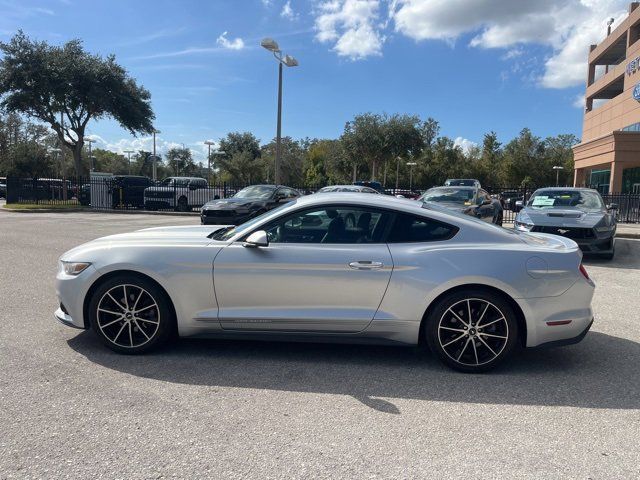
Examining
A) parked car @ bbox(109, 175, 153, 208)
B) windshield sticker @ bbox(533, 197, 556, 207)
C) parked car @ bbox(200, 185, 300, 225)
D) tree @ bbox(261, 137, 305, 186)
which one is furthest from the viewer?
tree @ bbox(261, 137, 305, 186)

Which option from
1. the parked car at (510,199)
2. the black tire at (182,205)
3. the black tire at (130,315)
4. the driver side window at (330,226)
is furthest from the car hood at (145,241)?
the black tire at (182,205)

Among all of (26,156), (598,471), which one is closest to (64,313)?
(598,471)

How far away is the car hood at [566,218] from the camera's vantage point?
31.5ft

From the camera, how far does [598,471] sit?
8.96ft

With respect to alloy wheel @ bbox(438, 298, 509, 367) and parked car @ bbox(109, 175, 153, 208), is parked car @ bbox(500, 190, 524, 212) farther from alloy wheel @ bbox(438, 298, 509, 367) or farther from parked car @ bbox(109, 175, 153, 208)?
parked car @ bbox(109, 175, 153, 208)

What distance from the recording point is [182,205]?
25.8 meters

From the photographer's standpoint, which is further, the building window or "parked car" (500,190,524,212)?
the building window

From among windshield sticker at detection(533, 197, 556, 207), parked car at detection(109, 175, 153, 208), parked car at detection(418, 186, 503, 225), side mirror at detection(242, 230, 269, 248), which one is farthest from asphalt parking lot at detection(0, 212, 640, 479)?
parked car at detection(109, 175, 153, 208)

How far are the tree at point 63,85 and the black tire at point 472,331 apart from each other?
3003cm

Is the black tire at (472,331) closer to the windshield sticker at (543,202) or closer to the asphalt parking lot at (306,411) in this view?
the asphalt parking lot at (306,411)

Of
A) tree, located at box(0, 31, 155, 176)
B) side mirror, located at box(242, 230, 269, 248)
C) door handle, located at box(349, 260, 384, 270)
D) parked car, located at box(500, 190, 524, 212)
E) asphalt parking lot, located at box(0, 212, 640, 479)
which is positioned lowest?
asphalt parking lot, located at box(0, 212, 640, 479)

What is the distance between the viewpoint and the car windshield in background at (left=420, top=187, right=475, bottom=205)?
1296 cm

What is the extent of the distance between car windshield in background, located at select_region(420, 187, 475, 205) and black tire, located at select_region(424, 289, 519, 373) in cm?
919

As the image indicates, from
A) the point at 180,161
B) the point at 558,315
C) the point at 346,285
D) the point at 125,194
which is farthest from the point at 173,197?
the point at 180,161
